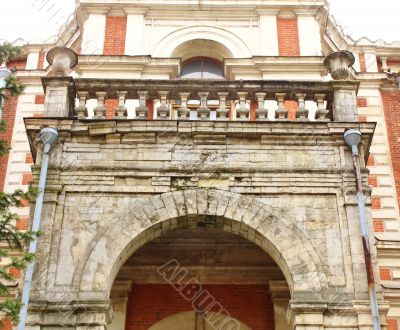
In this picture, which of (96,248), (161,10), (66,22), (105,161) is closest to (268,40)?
(161,10)

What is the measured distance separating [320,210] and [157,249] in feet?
12.3

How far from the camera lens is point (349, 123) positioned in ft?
37.9

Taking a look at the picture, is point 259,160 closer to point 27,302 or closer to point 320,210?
point 320,210

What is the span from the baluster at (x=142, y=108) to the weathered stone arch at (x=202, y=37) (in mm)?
5062

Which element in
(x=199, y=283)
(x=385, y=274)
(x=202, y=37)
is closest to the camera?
(x=199, y=283)

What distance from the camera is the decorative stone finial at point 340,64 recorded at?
1225 cm

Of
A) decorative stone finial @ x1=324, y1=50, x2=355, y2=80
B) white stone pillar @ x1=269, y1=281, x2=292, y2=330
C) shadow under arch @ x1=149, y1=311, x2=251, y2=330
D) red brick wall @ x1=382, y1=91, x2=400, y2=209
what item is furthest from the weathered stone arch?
shadow under arch @ x1=149, y1=311, x2=251, y2=330

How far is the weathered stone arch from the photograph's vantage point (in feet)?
56.2

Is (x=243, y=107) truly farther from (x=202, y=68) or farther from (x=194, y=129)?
(x=202, y=68)

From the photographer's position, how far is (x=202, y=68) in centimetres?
1758

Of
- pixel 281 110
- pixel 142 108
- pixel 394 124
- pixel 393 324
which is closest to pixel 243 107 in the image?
pixel 281 110

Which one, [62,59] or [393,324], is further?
[393,324]

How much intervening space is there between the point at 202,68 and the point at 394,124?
484 centimetres

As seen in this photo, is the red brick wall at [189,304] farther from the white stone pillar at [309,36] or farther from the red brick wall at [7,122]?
the white stone pillar at [309,36]
